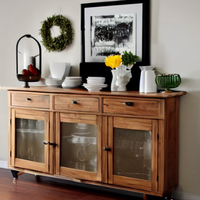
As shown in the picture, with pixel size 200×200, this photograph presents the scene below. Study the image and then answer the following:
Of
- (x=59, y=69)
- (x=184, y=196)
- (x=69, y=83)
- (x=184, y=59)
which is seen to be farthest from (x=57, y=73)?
(x=184, y=196)

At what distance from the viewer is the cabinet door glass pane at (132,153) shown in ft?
9.42

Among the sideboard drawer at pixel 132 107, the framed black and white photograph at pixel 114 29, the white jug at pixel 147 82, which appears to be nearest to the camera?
the sideboard drawer at pixel 132 107

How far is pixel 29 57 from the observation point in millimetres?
3682

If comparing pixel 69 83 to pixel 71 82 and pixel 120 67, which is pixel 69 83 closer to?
pixel 71 82

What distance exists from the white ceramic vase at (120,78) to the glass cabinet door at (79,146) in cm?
34

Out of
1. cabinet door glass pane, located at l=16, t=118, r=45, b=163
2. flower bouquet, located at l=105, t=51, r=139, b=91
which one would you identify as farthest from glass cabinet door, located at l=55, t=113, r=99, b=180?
flower bouquet, located at l=105, t=51, r=139, b=91

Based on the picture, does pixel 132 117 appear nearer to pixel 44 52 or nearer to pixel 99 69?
pixel 99 69

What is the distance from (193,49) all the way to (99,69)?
918mm

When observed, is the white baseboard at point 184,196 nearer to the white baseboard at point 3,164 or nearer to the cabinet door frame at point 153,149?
the cabinet door frame at point 153,149

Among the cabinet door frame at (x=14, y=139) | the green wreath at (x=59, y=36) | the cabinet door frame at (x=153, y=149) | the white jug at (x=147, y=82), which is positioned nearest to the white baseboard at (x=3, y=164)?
the cabinet door frame at (x=14, y=139)

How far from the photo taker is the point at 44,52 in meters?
3.73

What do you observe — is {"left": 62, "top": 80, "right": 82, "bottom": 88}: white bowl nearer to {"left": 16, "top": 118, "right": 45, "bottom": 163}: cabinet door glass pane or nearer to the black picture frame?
the black picture frame

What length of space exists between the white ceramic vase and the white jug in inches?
5.6

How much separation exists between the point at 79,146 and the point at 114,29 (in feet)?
3.76
